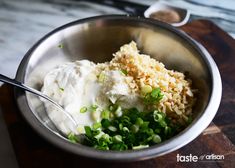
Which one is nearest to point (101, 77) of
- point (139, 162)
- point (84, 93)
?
point (84, 93)

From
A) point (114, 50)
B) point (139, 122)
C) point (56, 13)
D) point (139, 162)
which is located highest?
point (56, 13)

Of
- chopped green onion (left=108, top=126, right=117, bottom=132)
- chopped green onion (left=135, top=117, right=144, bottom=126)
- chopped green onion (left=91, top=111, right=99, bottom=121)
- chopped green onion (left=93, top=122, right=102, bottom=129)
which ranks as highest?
chopped green onion (left=91, top=111, right=99, bottom=121)

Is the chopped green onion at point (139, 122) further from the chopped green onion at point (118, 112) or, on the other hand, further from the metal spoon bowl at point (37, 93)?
the metal spoon bowl at point (37, 93)

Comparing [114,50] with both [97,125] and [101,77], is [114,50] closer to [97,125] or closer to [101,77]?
[101,77]

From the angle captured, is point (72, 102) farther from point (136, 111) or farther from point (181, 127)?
point (181, 127)

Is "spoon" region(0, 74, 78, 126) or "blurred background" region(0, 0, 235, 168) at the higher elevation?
"blurred background" region(0, 0, 235, 168)
